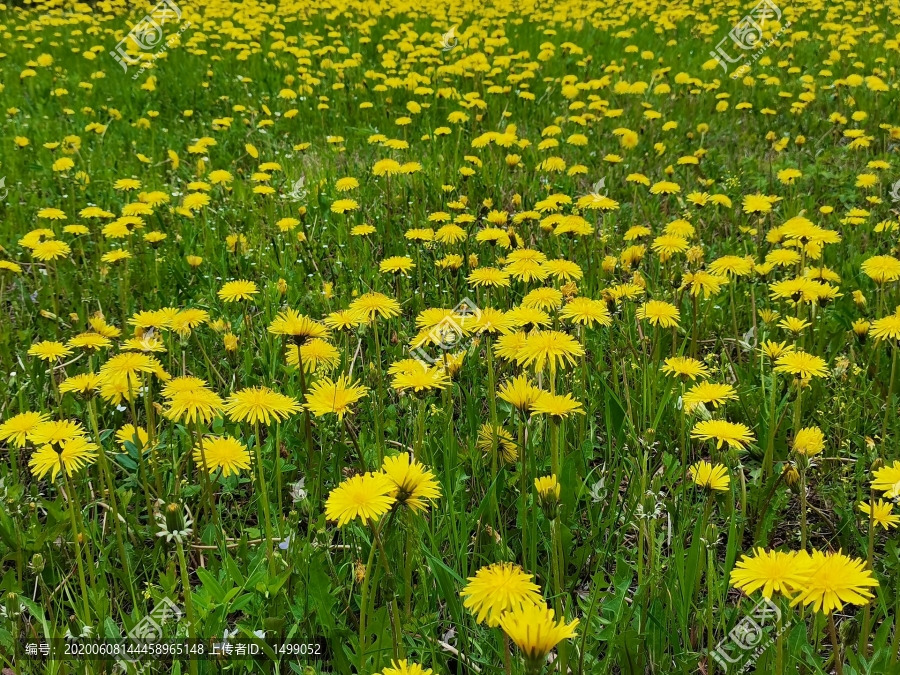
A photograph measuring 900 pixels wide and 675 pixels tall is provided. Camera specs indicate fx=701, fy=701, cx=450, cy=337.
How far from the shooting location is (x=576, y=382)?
2020 millimetres

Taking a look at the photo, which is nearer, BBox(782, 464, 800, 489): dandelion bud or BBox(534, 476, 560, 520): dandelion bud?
BBox(534, 476, 560, 520): dandelion bud

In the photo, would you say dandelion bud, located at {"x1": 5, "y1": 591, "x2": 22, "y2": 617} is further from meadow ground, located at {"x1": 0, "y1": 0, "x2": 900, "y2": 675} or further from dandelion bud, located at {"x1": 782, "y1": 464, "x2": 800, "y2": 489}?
dandelion bud, located at {"x1": 782, "y1": 464, "x2": 800, "y2": 489}

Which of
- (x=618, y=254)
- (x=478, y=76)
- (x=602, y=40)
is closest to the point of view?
(x=618, y=254)

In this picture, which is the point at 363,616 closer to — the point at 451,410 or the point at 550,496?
the point at 550,496

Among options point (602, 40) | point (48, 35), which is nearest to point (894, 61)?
point (602, 40)

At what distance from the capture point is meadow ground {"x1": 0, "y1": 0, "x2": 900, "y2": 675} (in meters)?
1.31

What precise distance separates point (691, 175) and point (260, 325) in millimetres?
2710

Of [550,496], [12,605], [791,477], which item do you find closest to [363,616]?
[550,496]

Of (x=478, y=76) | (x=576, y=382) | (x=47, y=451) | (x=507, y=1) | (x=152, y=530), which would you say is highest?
(x=507, y=1)

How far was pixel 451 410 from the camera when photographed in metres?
1.77

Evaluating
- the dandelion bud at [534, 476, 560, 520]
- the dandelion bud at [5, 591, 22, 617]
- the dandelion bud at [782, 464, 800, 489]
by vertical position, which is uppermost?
the dandelion bud at [534, 476, 560, 520]

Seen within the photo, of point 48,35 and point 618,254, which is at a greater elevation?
point 48,35

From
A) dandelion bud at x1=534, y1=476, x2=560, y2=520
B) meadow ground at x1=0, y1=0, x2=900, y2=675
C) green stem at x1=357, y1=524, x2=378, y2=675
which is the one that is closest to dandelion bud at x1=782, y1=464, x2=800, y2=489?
meadow ground at x1=0, y1=0, x2=900, y2=675

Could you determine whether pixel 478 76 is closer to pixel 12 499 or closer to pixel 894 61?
pixel 894 61
